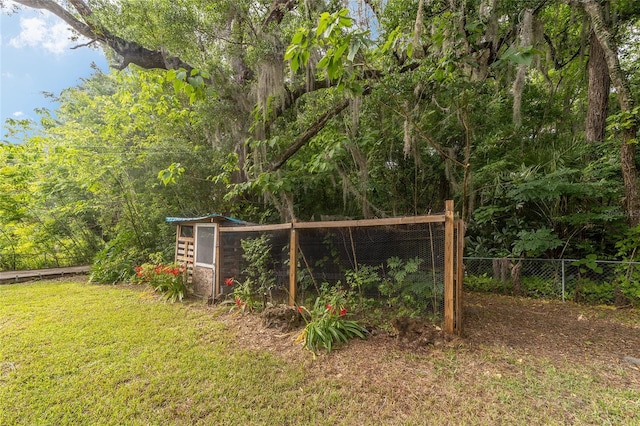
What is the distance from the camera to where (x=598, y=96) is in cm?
491

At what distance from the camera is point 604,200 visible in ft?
14.2

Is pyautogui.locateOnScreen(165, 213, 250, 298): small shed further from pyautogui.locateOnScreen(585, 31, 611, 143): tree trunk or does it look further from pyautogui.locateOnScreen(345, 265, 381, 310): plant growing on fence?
pyautogui.locateOnScreen(585, 31, 611, 143): tree trunk

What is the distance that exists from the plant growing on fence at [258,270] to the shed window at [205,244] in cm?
83

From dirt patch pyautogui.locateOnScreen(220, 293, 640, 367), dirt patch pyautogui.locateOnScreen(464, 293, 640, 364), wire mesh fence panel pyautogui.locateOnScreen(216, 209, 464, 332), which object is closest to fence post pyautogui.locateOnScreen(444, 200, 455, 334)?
wire mesh fence panel pyautogui.locateOnScreen(216, 209, 464, 332)

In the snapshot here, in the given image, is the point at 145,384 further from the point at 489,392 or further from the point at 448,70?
the point at 448,70

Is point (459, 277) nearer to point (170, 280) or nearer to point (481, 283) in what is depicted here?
point (481, 283)

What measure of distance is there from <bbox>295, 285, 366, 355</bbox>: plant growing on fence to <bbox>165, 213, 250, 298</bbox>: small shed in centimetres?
207

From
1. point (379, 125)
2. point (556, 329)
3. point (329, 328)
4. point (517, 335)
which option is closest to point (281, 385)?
point (329, 328)

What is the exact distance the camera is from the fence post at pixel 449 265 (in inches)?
101

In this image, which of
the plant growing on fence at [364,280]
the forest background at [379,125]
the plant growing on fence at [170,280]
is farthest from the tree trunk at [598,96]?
the plant growing on fence at [170,280]

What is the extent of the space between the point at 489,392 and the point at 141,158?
7571mm

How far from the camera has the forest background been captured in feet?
11.9

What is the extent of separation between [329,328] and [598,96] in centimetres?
646

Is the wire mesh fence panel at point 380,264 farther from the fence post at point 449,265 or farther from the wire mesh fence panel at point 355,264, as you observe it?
the fence post at point 449,265
